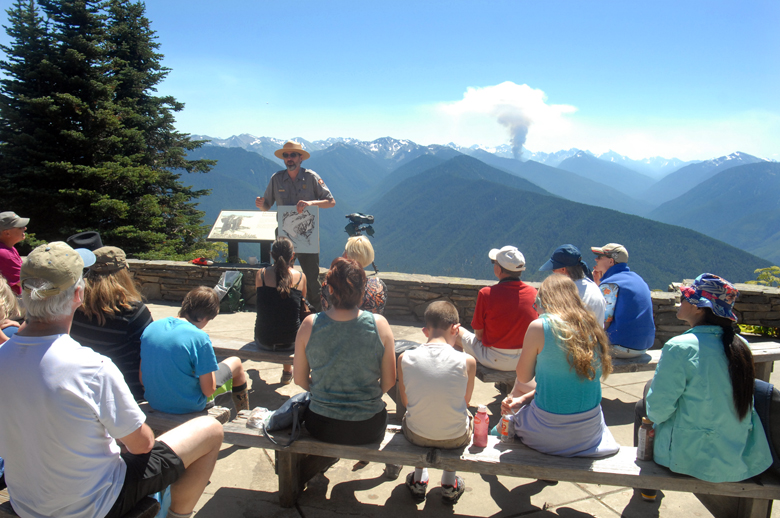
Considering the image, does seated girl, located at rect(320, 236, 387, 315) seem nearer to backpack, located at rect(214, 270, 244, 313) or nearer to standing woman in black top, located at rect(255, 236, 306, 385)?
standing woman in black top, located at rect(255, 236, 306, 385)

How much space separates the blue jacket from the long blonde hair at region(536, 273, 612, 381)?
1.43 m

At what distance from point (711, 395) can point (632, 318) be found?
5.49ft

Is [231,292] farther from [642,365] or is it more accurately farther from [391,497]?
[642,365]

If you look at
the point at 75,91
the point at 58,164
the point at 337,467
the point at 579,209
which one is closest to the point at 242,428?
the point at 337,467

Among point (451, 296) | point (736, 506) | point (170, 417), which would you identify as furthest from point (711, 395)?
point (451, 296)

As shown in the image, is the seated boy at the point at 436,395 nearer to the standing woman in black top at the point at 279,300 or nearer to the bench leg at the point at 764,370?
the standing woman in black top at the point at 279,300

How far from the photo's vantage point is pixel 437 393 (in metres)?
2.19

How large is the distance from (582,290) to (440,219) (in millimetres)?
63974

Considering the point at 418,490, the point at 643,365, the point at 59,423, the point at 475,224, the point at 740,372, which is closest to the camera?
the point at 59,423

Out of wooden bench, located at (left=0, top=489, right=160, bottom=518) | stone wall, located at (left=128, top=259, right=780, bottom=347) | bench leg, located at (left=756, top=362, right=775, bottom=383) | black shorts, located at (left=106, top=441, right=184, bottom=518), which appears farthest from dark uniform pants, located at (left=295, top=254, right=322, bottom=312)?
bench leg, located at (left=756, top=362, right=775, bottom=383)

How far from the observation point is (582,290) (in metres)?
3.25

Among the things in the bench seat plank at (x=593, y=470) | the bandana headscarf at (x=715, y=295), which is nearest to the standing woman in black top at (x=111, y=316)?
the bench seat plank at (x=593, y=470)

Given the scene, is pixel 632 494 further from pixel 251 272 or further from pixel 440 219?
pixel 440 219

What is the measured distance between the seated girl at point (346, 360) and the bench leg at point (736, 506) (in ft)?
5.90
